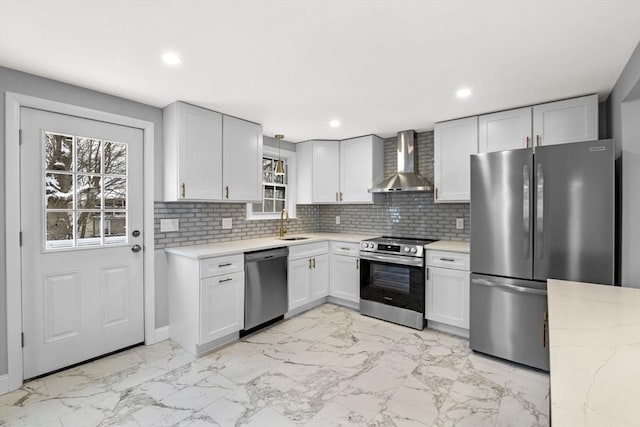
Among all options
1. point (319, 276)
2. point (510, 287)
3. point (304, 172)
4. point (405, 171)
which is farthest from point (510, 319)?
point (304, 172)

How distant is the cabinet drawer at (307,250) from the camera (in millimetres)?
3684

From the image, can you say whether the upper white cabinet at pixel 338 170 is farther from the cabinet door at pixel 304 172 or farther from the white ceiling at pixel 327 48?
the white ceiling at pixel 327 48

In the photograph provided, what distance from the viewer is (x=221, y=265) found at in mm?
2885

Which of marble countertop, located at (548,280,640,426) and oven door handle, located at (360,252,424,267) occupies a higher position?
marble countertop, located at (548,280,640,426)

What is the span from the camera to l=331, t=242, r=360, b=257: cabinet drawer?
396cm

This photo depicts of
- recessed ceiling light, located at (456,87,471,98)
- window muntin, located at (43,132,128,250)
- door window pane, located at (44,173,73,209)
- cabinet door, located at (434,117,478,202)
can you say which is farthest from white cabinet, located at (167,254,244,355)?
recessed ceiling light, located at (456,87,471,98)

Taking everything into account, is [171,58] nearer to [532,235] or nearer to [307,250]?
[307,250]

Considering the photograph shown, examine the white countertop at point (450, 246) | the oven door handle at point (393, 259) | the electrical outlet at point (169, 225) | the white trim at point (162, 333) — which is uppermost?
the electrical outlet at point (169, 225)

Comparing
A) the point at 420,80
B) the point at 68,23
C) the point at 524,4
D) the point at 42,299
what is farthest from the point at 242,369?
the point at 524,4

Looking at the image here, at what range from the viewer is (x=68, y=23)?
1675mm

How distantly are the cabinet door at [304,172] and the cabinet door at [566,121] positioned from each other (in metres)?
2.74

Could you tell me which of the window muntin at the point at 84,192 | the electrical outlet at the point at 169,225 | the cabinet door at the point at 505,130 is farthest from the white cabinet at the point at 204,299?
the cabinet door at the point at 505,130

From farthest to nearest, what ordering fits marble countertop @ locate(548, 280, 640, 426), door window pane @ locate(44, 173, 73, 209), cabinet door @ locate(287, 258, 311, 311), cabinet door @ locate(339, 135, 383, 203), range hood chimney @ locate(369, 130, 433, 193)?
cabinet door @ locate(339, 135, 383, 203)
range hood chimney @ locate(369, 130, 433, 193)
cabinet door @ locate(287, 258, 311, 311)
door window pane @ locate(44, 173, 73, 209)
marble countertop @ locate(548, 280, 640, 426)

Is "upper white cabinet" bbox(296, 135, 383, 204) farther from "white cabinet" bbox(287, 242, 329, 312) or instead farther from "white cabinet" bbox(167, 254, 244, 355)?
"white cabinet" bbox(167, 254, 244, 355)
